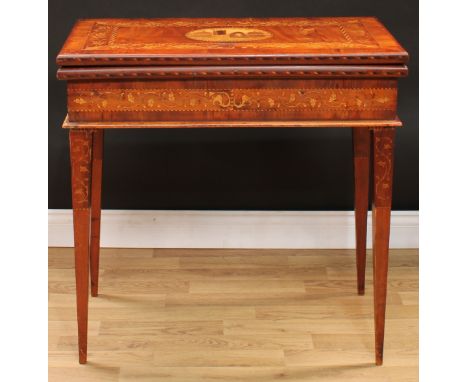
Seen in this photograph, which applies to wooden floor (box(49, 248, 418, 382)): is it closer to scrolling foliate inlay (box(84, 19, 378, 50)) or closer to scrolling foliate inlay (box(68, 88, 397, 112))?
scrolling foliate inlay (box(68, 88, 397, 112))

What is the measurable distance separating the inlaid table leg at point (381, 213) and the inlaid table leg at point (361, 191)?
389mm

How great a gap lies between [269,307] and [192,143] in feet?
2.12

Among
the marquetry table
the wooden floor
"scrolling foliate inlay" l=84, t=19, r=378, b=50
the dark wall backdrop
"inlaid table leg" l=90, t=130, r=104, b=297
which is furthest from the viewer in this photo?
the dark wall backdrop

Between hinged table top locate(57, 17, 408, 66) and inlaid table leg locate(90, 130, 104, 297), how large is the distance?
1.18ft

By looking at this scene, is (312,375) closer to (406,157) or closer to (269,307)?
(269,307)

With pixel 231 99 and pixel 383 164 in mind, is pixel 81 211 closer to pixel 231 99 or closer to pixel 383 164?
pixel 231 99

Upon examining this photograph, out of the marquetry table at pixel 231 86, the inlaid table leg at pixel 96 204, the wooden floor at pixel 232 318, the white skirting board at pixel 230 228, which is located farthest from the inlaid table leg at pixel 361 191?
the inlaid table leg at pixel 96 204

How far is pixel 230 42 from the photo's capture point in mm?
2420

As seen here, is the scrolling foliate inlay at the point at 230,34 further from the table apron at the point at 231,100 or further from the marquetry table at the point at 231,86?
the table apron at the point at 231,100

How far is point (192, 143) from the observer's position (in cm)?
322

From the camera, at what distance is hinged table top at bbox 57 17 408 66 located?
230cm

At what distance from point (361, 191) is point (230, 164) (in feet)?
1.73

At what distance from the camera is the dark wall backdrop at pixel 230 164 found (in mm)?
3189

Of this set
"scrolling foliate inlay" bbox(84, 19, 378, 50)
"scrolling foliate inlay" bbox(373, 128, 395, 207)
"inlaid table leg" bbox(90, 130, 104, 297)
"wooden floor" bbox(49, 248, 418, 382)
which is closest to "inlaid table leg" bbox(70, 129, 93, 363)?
"wooden floor" bbox(49, 248, 418, 382)
